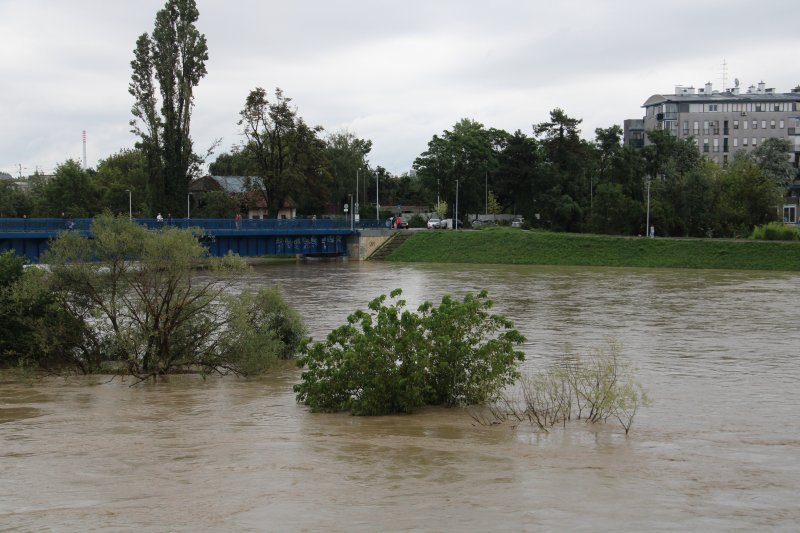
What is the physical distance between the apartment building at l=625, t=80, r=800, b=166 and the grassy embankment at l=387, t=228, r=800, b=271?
73.2m

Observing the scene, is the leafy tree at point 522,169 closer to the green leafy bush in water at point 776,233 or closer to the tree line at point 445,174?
the tree line at point 445,174

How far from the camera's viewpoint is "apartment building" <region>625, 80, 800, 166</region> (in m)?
141

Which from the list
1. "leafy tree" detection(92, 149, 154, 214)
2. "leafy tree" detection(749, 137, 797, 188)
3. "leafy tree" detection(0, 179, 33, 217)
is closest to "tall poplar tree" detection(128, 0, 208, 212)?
"leafy tree" detection(92, 149, 154, 214)

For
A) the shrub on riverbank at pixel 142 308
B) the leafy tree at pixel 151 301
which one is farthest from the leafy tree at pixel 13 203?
the leafy tree at pixel 151 301

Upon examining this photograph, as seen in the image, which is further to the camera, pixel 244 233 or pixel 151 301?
pixel 244 233

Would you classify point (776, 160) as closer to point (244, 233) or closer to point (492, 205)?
point (492, 205)

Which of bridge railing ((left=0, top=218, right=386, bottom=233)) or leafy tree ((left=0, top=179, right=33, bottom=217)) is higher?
leafy tree ((left=0, top=179, right=33, bottom=217))

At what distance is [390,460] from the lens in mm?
14164

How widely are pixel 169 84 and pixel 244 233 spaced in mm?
12654

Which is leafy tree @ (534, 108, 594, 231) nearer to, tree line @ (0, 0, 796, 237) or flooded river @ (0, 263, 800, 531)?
tree line @ (0, 0, 796, 237)

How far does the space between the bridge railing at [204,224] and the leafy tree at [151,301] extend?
15810mm

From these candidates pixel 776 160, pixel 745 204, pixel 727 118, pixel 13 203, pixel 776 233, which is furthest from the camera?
pixel 727 118

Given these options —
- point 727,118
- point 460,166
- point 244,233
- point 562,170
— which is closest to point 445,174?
point 460,166

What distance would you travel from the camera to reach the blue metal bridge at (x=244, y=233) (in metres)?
51.8
